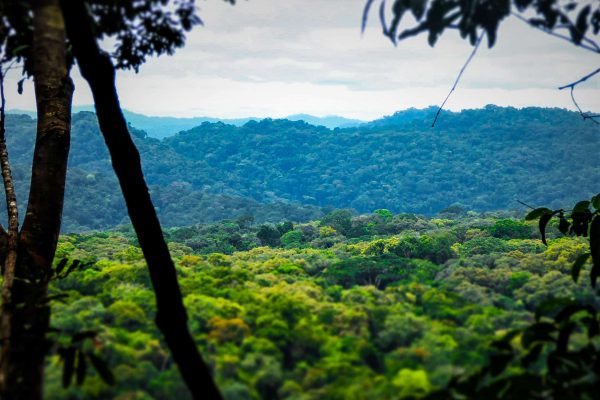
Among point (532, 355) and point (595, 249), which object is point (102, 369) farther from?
point (595, 249)

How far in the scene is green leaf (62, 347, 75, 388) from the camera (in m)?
1.77

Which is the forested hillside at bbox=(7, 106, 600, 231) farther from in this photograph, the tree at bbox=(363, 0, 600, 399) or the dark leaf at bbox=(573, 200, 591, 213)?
the tree at bbox=(363, 0, 600, 399)

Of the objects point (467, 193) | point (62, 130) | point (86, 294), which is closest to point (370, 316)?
point (86, 294)

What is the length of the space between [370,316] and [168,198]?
8660 centimetres

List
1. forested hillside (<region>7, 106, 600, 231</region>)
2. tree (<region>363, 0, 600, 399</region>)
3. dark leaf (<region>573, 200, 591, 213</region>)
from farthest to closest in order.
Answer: forested hillside (<region>7, 106, 600, 231</region>) < dark leaf (<region>573, 200, 591, 213</region>) < tree (<region>363, 0, 600, 399</region>)

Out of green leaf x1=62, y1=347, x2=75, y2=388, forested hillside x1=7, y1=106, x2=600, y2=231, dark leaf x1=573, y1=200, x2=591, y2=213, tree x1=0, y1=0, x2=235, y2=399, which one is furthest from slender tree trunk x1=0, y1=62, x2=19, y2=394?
forested hillside x1=7, y1=106, x2=600, y2=231

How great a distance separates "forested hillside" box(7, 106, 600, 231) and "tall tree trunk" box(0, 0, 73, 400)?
255 feet

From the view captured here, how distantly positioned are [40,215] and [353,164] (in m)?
120

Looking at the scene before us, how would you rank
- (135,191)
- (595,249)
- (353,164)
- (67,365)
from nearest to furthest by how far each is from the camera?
(67,365)
(135,191)
(595,249)
(353,164)

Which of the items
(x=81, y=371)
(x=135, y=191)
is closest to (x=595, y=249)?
(x=135, y=191)

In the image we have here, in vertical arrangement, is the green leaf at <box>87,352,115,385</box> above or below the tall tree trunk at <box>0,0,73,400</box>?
below

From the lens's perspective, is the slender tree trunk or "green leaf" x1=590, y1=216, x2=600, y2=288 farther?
"green leaf" x1=590, y1=216, x2=600, y2=288

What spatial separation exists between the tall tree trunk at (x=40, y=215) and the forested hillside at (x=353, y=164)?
7774cm

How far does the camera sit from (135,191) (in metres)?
2.37
